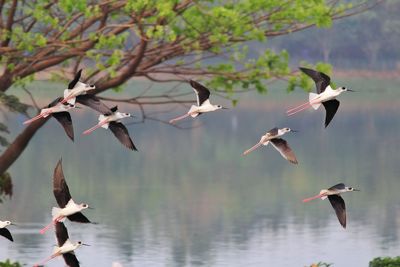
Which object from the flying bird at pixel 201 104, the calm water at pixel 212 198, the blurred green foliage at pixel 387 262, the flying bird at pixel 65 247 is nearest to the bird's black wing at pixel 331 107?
the flying bird at pixel 201 104

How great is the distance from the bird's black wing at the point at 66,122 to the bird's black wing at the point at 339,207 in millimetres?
1650

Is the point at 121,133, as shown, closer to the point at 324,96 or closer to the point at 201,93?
the point at 201,93

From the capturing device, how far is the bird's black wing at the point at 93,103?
24.1 ft

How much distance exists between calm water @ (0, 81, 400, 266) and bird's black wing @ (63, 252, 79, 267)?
26.8 metres

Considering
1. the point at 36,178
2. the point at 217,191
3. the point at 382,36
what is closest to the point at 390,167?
the point at 217,191

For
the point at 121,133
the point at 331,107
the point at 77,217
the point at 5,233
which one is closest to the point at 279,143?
the point at 331,107

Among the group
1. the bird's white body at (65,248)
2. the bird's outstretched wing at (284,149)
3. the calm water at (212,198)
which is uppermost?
the calm water at (212,198)

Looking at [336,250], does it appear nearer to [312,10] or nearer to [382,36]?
[312,10]

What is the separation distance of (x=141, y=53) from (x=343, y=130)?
7522cm

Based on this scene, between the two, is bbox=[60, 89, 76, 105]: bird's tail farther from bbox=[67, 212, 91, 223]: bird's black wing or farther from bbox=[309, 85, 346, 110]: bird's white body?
bbox=[309, 85, 346, 110]: bird's white body

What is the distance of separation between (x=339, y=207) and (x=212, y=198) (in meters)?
47.7

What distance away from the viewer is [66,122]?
7.50 m

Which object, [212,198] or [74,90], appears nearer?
[74,90]

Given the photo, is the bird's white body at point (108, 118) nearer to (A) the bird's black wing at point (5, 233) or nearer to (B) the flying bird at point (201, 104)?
(B) the flying bird at point (201, 104)
